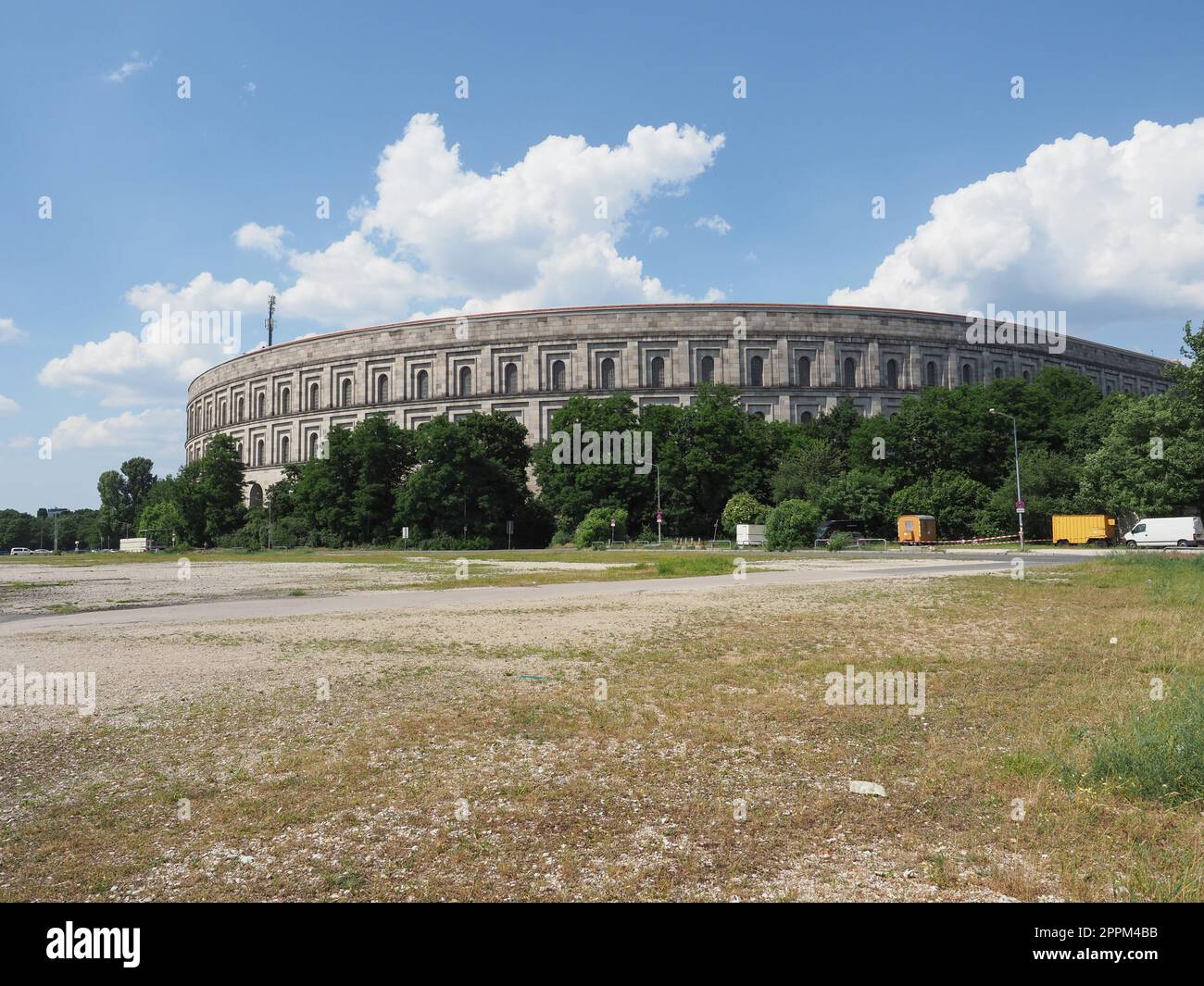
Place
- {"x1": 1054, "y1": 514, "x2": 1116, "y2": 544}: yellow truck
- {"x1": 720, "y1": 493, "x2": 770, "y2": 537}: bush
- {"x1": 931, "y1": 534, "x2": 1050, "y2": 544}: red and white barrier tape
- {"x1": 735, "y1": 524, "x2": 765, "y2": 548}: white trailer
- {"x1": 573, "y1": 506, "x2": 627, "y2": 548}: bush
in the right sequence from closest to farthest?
1. {"x1": 1054, "y1": 514, "x2": 1116, "y2": 544}: yellow truck
2. {"x1": 931, "y1": 534, "x2": 1050, "y2": 544}: red and white barrier tape
3. {"x1": 735, "y1": 524, "x2": 765, "y2": 548}: white trailer
4. {"x1": 720, "y1": 493, "x2": 770, "y2": 537}: bush
5. {"x1": 573, "y1": 506, "x2": 627, "y2": 548}: bush

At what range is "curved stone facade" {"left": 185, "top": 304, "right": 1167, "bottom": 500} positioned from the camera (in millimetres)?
89812

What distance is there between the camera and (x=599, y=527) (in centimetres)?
6644

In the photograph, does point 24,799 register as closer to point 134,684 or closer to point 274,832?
point 274,832

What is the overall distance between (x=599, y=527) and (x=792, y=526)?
1940cm

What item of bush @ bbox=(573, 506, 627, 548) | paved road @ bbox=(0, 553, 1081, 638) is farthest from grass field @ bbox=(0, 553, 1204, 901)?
bush @ bbox=(573, 506, 627, 548)

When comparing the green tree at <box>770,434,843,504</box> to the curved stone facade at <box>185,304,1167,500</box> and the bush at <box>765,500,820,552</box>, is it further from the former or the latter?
the curved stone facade at <box>185,304,1167,500</box>

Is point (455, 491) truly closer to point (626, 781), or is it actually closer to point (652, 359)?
point (652, 359)

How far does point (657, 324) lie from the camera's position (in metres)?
89.9

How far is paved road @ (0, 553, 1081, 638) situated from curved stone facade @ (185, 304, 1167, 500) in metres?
62.7

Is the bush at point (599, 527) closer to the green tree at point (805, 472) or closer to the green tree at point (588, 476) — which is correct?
the green tree at point (588, 476)
